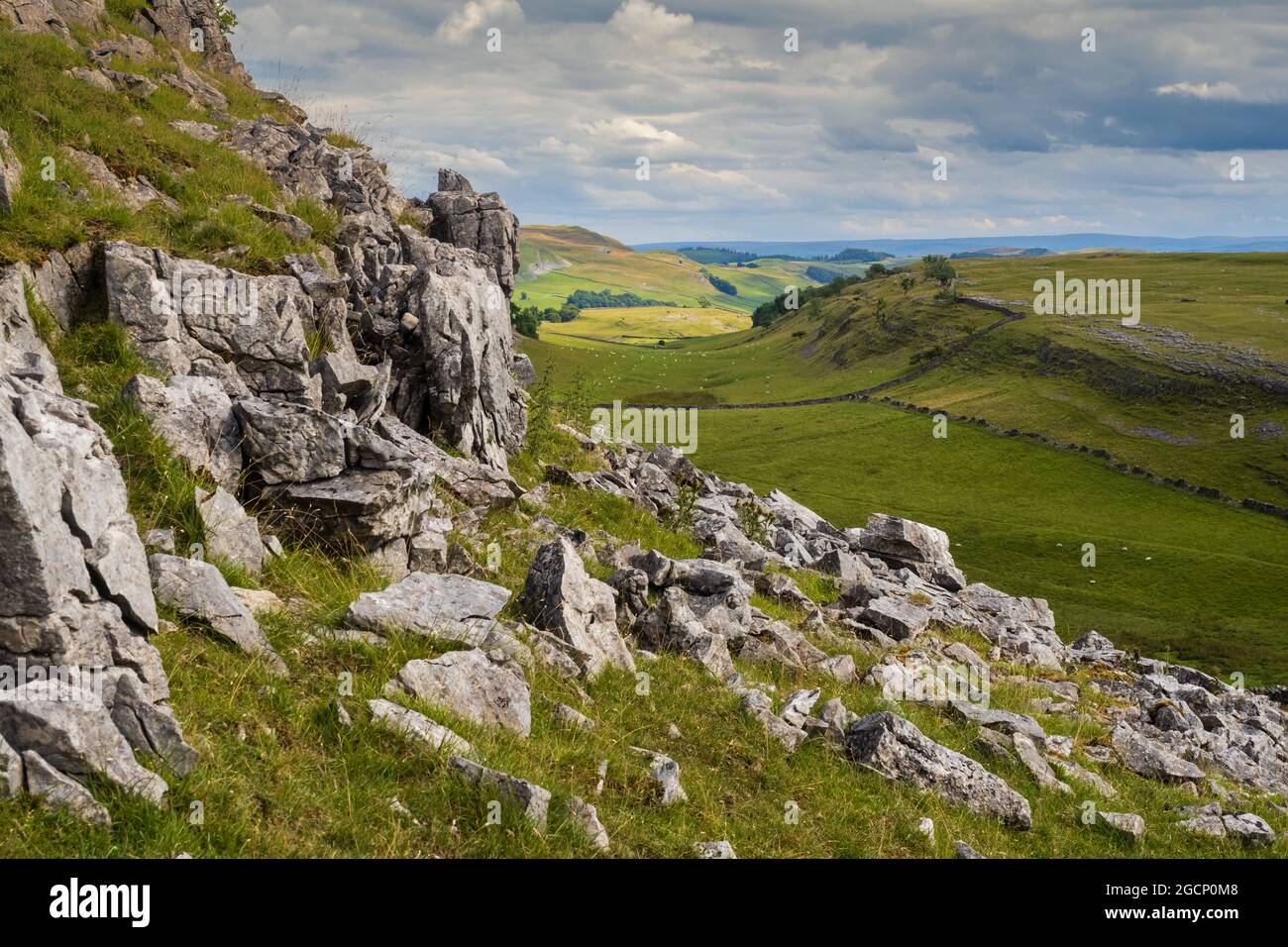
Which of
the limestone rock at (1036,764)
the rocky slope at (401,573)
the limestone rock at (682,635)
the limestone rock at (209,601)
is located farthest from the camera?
the limestone rock at (682,635)

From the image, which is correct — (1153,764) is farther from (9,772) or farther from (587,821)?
(9,772)

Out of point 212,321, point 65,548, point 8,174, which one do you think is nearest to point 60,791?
point 65,548

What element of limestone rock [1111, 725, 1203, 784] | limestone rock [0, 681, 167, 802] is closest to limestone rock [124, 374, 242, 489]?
limestone rock [0, 681, 167, 802]

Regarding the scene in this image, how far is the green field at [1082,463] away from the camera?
7769cm

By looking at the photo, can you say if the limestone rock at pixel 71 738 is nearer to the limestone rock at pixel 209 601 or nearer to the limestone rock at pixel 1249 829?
the limestone rock at pixel 209 601

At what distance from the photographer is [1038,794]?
568 inches

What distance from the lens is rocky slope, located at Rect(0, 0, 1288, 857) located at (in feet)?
26.9

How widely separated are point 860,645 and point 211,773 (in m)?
16.6

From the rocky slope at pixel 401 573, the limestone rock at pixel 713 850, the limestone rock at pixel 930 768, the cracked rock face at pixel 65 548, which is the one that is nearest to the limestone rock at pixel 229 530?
the rocky slope at pixel 401 573

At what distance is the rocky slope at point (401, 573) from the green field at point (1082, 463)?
48.8m

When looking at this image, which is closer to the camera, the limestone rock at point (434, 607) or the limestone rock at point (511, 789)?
the limestone rock at point (511, 789)

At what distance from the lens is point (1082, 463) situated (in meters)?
125

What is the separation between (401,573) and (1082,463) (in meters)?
129

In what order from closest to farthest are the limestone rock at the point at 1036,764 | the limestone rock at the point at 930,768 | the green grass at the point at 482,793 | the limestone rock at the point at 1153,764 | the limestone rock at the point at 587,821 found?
1. the green grass at the point at 482,793
2. the limestone rock at the point at 587,821
3. the limestone rock at the point at 930,768
4. the limestone rock at the point at 1036,764
5. the limestone rock at the point at 1153,764
